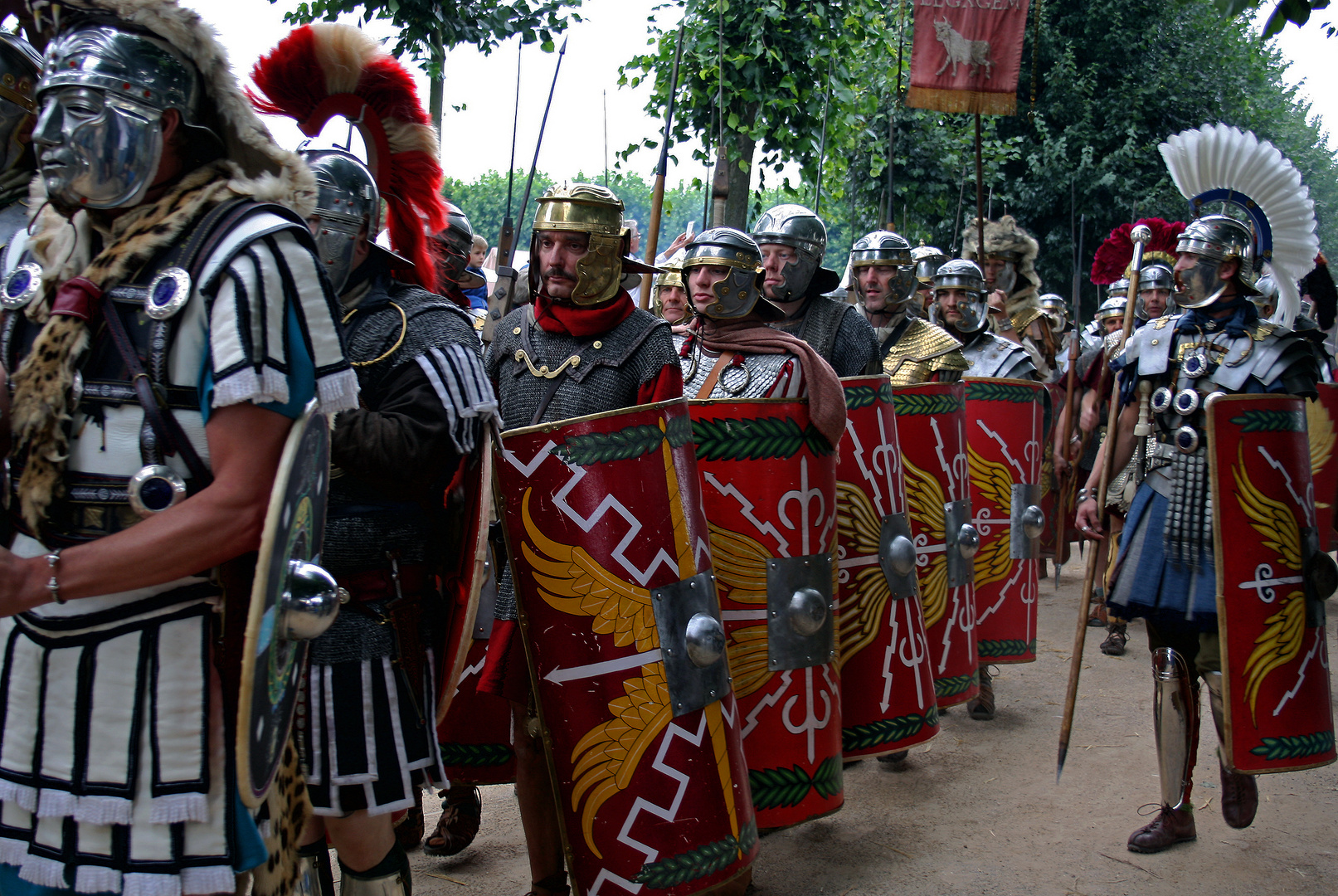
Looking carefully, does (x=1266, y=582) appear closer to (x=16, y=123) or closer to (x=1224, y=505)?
(x=1224, y=505)

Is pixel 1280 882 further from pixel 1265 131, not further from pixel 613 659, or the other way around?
pixel 1265 131

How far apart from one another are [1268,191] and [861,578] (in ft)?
6.60

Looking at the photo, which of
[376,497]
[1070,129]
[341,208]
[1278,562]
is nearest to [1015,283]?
[1278,562]

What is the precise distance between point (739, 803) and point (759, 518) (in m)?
0.76

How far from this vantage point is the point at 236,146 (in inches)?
69.5

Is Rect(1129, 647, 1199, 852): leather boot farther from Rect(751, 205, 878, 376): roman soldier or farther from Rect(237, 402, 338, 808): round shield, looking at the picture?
A: Rect(237, 402, 338, 808): round shield

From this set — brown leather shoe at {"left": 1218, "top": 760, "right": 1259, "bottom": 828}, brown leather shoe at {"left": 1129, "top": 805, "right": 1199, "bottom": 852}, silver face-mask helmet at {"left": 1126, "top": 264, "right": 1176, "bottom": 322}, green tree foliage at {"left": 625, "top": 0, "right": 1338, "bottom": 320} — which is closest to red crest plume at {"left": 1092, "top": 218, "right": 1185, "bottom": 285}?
brown leather shoe at {"left": 1218, "top": 760, "right": 1259, "bottom": 828}

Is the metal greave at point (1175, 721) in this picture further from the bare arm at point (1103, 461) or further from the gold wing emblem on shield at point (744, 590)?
the gold wing emblem on shield at point (744, 590)

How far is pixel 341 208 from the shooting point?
2.68m

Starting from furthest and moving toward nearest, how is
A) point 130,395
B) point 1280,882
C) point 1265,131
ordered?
point 1265,131
point 1280,882
point 130,395

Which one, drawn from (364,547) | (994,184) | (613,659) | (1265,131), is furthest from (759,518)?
(1265,131)

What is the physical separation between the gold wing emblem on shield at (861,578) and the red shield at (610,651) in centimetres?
113

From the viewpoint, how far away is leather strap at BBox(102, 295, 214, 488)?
5.14 feet

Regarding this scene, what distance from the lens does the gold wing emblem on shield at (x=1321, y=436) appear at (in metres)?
5.06
